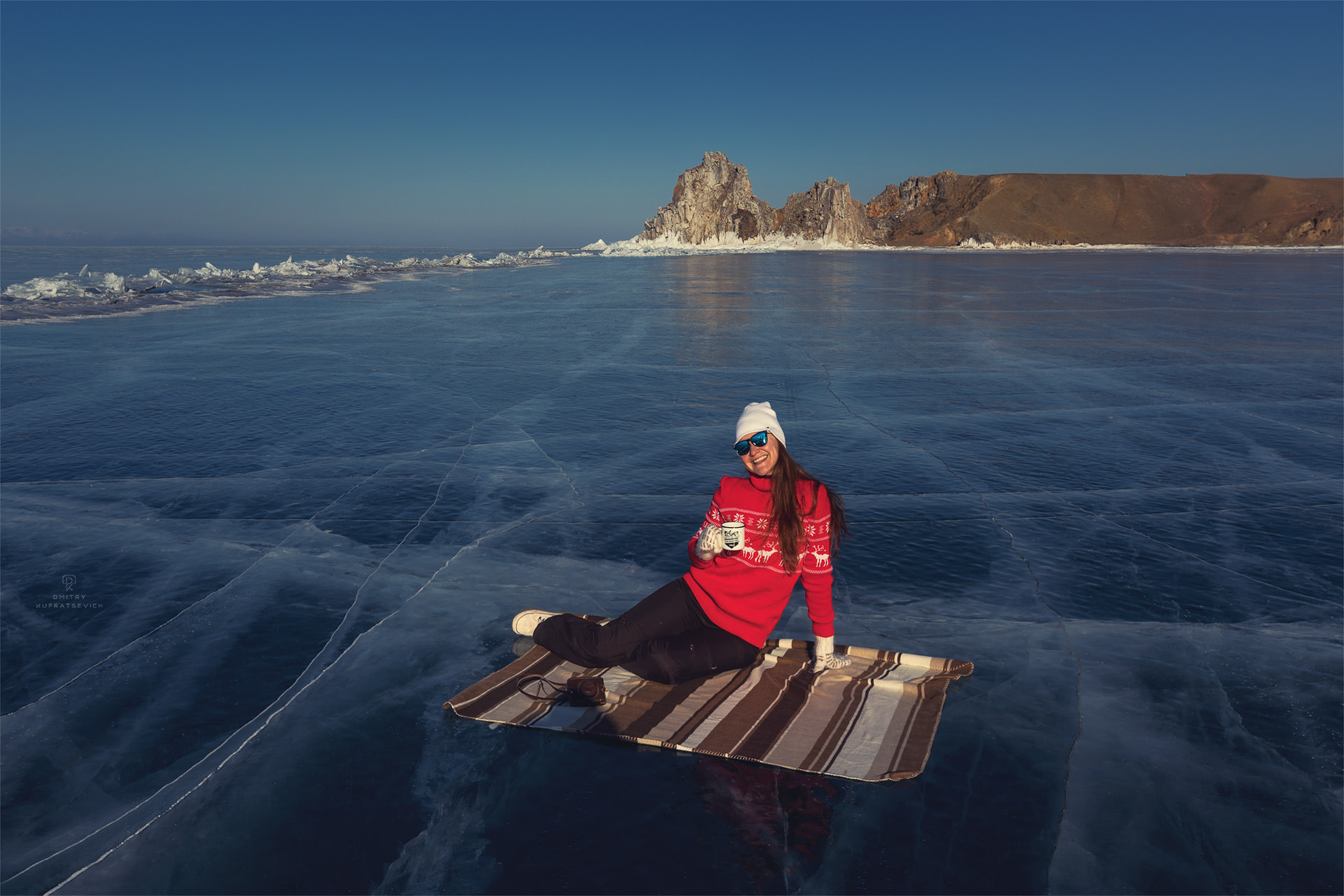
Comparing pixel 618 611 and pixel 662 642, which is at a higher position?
pixel 662 642

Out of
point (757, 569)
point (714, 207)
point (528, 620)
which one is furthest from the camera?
point (714, 207)

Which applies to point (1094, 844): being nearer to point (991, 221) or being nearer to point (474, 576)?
point (474, 576)

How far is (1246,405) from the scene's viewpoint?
13352mm

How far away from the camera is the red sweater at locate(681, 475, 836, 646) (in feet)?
15.7

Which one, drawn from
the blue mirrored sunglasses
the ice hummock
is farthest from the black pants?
the ice hummock

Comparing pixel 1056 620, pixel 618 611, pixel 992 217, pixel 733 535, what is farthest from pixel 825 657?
pixel 992 217

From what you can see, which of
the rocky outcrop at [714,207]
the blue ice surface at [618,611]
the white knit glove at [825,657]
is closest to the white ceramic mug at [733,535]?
the white knit glove at [825,657]

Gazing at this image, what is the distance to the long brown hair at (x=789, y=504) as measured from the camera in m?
4.67

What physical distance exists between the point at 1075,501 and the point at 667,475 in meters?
5.03

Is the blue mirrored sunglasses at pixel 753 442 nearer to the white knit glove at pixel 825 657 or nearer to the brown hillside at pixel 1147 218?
the white knit glove at pixel 825 657

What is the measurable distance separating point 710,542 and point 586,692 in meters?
1.32

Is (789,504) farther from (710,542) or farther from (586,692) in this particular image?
(586,692)

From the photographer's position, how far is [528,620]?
5.56m

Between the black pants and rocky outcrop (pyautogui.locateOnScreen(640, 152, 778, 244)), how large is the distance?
607 ft
